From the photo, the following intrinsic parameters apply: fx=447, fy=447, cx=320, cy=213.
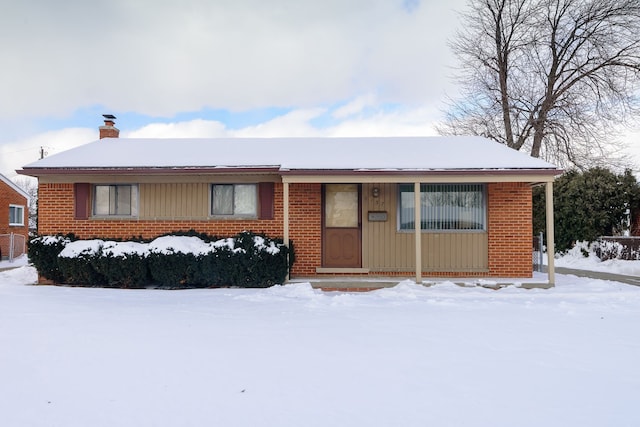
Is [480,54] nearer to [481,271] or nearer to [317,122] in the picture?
[317,122]

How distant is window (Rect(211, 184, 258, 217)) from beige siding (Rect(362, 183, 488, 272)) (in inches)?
107

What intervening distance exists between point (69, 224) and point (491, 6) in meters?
22.5

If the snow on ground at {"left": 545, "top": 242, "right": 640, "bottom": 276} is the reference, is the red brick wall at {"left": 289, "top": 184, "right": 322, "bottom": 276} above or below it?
above

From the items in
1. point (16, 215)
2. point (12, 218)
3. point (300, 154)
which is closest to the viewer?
point (300, 154)

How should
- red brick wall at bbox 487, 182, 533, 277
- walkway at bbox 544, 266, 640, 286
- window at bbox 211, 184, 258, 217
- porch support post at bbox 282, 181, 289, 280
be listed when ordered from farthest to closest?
1. walkway at bbox 544, 266, 640, 286
2. window at bbox 211, 184, 258, 217
3. red brick wall at bbox 487, 182, 533, 277
4. porch support post at bbox 282, 181, 289, 280

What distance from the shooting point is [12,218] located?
23.7 meters

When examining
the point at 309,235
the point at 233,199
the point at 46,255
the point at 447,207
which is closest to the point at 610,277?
the point at 447,207

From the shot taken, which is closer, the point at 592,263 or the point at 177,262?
the point at 177,262

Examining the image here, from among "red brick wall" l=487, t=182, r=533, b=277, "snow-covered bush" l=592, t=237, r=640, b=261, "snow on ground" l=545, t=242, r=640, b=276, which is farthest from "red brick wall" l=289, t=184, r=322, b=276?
"snow-covered bush" l=592, t=237, r=640, b=261

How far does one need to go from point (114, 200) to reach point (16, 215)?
1706 cm

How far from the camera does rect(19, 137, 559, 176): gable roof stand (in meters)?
9.96

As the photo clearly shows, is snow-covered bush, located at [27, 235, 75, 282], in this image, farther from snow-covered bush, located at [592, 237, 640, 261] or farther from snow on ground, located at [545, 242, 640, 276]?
snow-covered bush, located at [592, 237, 640, 261]

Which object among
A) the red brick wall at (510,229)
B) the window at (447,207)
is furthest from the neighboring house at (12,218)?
the red brick wall at (510,229)

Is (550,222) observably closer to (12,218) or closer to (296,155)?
(296,155)
